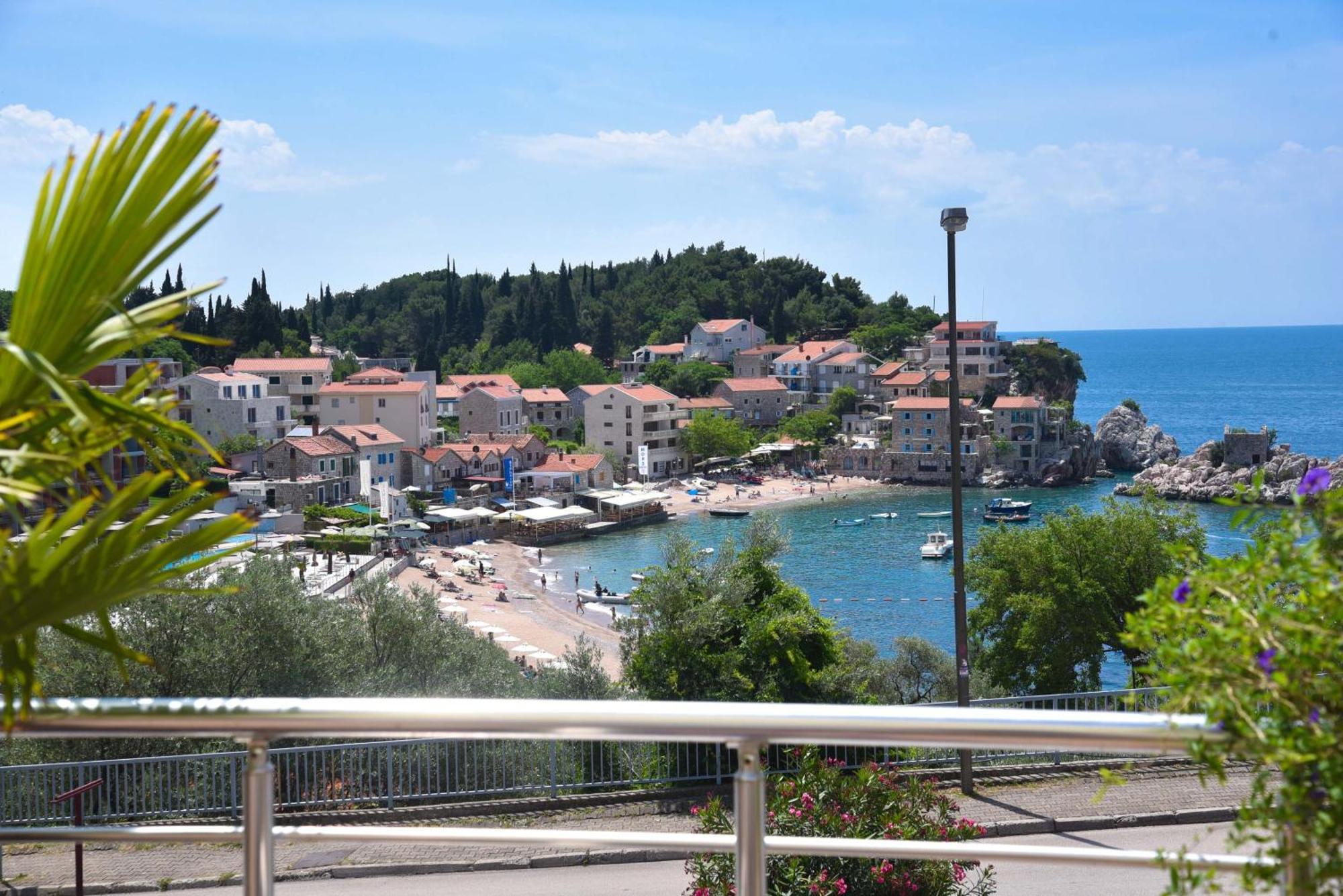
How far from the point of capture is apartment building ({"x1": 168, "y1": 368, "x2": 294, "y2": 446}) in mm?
54312

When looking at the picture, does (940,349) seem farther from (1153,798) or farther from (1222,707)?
(1222,707)

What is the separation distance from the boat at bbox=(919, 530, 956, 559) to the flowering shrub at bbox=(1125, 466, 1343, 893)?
45.9 meters

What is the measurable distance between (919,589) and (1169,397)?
112846 millimetres

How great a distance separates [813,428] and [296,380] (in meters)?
32.0

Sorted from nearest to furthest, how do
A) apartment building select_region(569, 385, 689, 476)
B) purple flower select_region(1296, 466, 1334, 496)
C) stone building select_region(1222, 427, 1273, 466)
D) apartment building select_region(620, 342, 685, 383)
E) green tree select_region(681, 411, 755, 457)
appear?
purple flower select_region(1296, 466, 1334, 496) → stone building select_region(1222, 427, 1273, 466) → apartment building select_region(569, 385, 689, 476) → green tree select_region(681, 411, 755, 457) → apartment building select_region(620, 342, 685, 383)

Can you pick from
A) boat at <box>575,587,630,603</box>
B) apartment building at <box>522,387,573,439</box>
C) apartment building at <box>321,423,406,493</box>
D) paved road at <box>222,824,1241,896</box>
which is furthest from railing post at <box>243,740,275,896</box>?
apartment building at <box>522,387,573,439</box>

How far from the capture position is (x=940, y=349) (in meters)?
85.9

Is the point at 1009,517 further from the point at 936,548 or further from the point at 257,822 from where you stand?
the point at 257,822

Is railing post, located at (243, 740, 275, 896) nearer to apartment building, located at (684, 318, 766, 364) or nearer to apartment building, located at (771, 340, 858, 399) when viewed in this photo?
apartment building, located at (771, 340, 858, 399)

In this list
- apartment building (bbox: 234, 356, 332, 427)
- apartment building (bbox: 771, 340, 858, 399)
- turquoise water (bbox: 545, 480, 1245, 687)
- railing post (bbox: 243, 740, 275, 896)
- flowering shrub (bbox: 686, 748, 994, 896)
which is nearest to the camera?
railing post (bbox: 243, 740, 275, 896)

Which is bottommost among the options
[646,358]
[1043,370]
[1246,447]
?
[1246,447]

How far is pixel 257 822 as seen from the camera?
1570 millimetres

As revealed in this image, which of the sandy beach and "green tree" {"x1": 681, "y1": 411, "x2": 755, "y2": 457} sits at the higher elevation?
"green tree" {"x1": 681, "y1": 411, "x2": 755, "y2": 457}

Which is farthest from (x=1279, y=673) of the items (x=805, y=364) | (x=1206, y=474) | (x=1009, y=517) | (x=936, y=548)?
(x=805, y=364)
